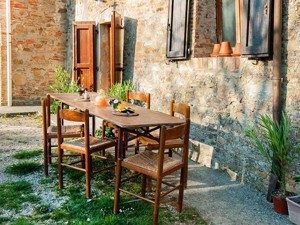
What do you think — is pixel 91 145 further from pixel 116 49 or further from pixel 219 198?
pixel 116 49

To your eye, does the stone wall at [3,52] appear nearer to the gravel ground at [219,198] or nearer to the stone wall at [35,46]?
the stone wall at [35,46]

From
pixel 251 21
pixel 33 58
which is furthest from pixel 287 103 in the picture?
pixel 33 58

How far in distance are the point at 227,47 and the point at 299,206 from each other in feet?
7.38

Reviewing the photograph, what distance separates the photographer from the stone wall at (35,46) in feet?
30.9

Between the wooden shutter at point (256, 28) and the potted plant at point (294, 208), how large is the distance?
1353 mm

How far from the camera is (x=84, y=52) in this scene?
26.5 ft

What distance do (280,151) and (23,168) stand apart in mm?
3089

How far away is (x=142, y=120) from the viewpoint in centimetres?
335

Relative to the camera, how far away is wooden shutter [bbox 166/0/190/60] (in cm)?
482

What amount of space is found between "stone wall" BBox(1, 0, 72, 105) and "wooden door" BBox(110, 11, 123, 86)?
371cm

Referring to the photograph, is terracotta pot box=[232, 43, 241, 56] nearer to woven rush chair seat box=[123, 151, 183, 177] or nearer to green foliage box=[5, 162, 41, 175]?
woven rush chair seat box=[123, 151, 183, 177]

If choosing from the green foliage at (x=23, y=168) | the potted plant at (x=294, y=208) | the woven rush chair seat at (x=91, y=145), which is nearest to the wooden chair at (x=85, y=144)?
the woven rush chair seat at (x=91, y=145)

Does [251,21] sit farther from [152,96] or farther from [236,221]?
[152,96]

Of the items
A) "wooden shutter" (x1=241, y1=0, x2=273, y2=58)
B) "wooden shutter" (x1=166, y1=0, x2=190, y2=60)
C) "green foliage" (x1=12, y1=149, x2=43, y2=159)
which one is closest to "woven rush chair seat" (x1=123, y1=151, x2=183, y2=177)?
"wooden shutter" (x1=241, y1=0, x2=273, y2=58)
